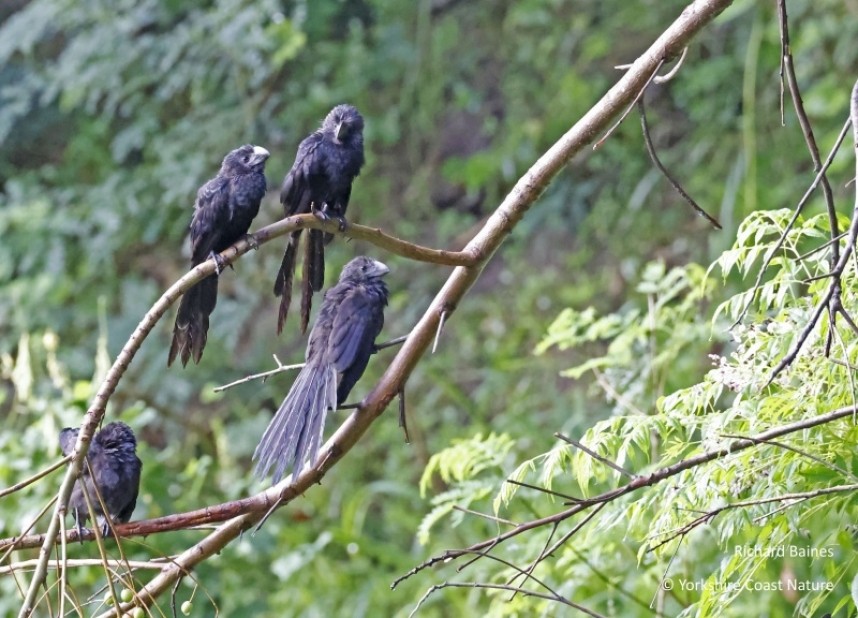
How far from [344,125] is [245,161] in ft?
0.97

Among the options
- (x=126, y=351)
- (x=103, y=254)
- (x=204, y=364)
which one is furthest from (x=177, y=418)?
(x=126, y=351)

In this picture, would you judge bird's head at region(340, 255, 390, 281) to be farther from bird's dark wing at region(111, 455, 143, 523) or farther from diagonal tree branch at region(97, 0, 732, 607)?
bird's dark wing at region(111, 455, 143, 523)

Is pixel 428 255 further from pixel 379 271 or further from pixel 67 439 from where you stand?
pixel 67 439

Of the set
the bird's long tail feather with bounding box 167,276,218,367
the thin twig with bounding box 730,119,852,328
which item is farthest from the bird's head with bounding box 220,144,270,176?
the thin twig with bounding box 730,119,852,328

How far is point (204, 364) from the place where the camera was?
5777 millimetres

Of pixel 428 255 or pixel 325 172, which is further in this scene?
pixel 325 172

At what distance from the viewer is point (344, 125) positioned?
2.87 metres

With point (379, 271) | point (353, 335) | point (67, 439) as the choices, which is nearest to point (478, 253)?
point (353, 335)

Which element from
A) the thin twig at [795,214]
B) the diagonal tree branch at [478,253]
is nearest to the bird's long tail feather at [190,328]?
the diagonal tree branch at [478,253]

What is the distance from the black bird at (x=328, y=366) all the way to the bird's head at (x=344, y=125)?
1.14 feet

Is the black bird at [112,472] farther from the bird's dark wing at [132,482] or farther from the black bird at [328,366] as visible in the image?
the black bird at [328,366]

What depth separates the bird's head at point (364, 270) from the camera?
274cm

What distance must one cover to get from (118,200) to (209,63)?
0.92 meters

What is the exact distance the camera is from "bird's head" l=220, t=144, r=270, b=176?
2.73 m
